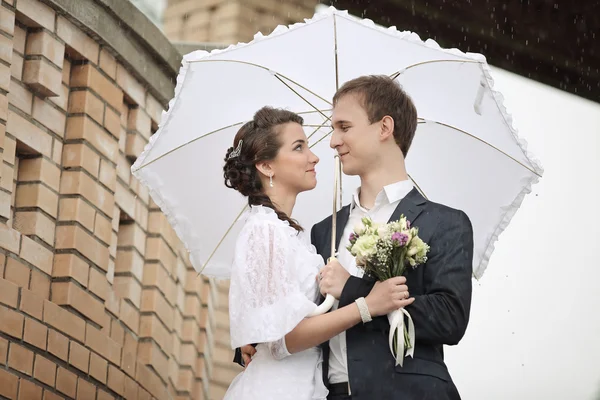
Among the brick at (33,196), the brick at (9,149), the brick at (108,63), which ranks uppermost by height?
the brick at (108,63)

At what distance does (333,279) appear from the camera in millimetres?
3988

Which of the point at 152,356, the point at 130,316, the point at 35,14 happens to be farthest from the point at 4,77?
the point at 152,356

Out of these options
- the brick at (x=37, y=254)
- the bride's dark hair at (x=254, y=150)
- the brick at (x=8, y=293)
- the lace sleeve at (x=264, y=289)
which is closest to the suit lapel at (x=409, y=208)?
the lace sleeve at (x=264, y=289)

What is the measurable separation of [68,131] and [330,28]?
5.35 feet

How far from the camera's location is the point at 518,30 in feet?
32.4

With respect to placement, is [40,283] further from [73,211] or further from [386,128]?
[386,128]

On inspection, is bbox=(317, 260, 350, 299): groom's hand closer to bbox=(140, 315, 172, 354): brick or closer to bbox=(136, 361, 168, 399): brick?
bbox=(136, 361, 168, 399): brick

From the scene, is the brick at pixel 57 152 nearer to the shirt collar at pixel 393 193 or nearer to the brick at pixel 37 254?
the brick at pixel 37 254

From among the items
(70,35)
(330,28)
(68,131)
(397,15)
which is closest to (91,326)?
(68,131)

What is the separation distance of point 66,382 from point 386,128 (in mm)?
2002

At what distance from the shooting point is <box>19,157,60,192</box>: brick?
5.29 m

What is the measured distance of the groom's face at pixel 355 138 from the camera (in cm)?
425

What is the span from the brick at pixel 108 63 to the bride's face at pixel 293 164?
1638 millimetres

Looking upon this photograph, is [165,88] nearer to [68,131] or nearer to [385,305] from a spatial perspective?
[68,131]
